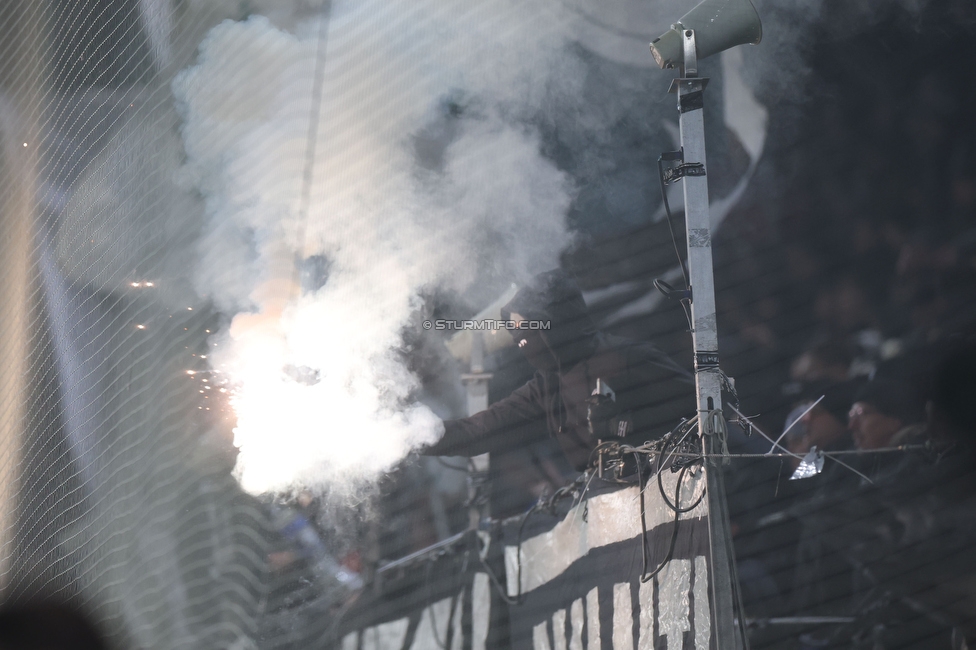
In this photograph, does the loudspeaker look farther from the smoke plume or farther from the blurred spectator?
the blurred spectator

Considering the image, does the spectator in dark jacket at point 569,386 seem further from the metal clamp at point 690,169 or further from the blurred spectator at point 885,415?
the metal clamp at point 690,169

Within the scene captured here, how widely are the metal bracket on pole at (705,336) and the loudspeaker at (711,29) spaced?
6cm

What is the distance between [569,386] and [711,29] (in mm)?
1939

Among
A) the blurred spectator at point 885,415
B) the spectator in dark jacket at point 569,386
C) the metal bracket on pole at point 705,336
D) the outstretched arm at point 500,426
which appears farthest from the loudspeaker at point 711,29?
the outstretched arm at point 500,426

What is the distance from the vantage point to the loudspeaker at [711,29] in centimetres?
274

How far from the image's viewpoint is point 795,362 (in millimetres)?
3502

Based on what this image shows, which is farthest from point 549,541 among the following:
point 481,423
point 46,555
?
point 46,555

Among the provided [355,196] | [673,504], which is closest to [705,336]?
[673,504]

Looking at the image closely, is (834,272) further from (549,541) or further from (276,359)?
(276,359)

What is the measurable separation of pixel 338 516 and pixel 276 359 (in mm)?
996

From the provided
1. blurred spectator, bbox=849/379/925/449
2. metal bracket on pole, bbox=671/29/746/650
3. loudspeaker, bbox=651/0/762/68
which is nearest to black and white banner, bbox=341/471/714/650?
metal bracket on pole, bbox=671/29/746/650

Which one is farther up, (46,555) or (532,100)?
(532,100)

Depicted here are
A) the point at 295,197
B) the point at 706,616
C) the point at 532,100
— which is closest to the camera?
the point at 706,616

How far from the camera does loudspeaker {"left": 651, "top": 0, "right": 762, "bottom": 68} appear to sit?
2738 millimetres
